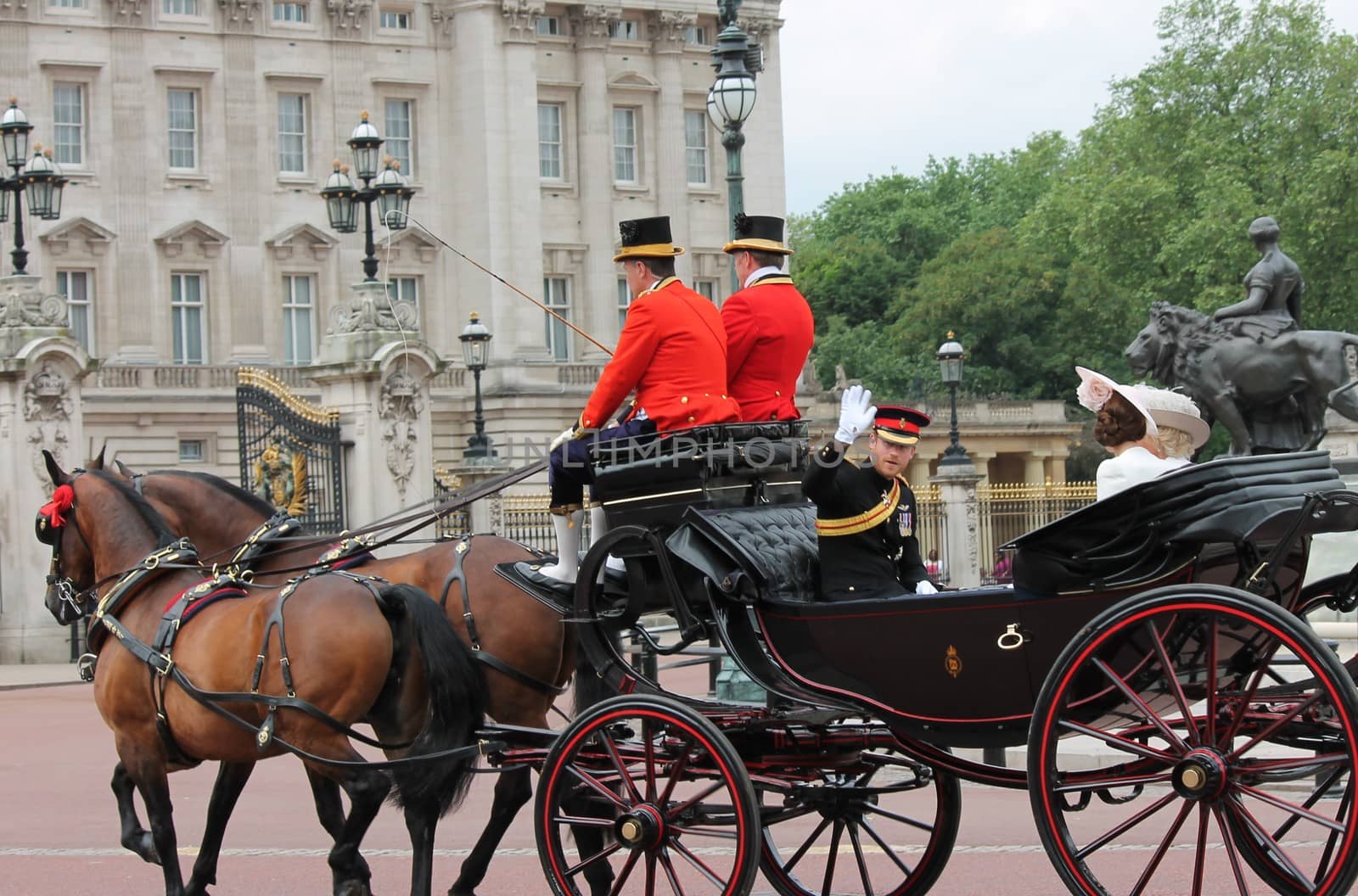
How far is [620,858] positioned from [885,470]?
12.0 ft

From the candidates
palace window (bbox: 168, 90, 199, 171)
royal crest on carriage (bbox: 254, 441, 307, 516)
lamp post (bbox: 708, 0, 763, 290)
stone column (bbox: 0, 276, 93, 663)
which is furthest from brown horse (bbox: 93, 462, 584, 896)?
palace window (bbox: 168, 90, 199, 171)

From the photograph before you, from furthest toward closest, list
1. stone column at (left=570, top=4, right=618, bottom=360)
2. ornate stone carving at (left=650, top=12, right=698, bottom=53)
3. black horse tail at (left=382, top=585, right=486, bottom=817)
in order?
ornate stone carving at (left=650, top=12, right=698, bottom=53) < stone column at (left=570, top=4, right=618, bottom=360) < black horse tail at (left=382, top=585, right=486, bottom=817)

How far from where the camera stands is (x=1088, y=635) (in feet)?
21.4

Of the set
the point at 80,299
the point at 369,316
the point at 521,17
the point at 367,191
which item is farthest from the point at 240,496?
the point at 521,17

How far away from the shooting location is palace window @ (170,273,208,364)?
160ft

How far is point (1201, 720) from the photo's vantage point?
21.7 ft

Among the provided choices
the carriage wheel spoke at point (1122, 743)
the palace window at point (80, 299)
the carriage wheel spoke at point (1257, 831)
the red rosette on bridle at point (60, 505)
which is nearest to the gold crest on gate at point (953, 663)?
the carriage wheel spoke at point (1122, 743)

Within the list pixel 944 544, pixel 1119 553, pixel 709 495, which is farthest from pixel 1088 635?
pixel 944 544

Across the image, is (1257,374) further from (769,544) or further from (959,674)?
(959,674)

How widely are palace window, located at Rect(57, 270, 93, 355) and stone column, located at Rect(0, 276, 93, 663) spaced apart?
23.4 metres

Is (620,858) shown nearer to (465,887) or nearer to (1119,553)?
(465,887)

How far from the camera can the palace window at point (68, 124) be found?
47250 mm

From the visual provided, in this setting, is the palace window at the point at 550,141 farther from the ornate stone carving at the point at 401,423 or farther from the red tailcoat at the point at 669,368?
the red tailcoat at the point at 669,368

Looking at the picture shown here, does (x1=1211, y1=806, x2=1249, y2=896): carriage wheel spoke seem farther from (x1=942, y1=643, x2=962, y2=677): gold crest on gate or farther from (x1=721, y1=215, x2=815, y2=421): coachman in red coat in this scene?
→ (x1=721, y1=215, x2=815, y2=421): coachman in red coat
